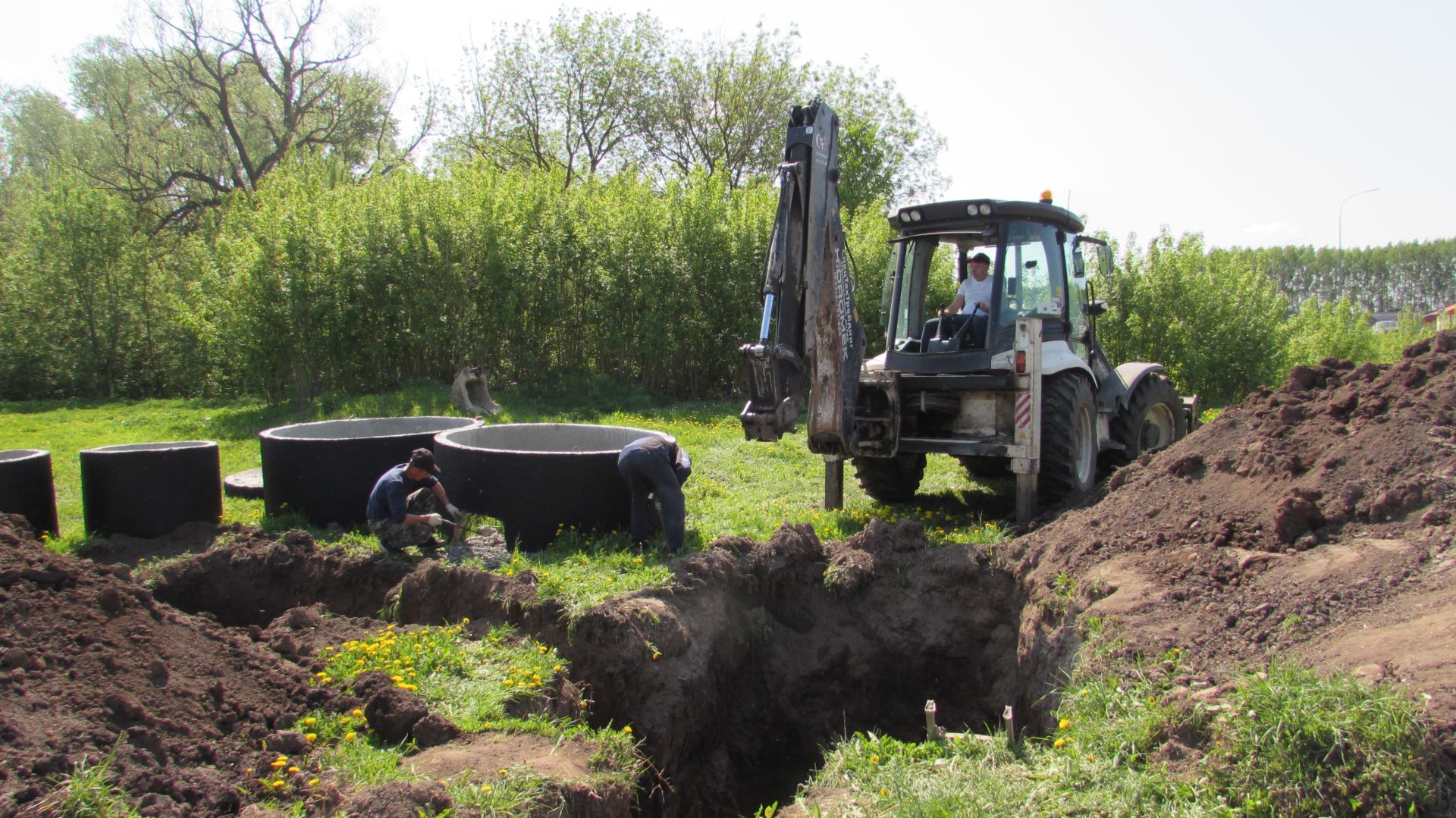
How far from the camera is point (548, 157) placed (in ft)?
97.3

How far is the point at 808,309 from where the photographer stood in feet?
23.9

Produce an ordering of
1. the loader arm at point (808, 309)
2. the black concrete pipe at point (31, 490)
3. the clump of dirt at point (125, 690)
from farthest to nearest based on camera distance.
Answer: the black concrete pipe at point (31, 490), the loader arm at point (808, 309), the clump of dirt at point (125, 690)

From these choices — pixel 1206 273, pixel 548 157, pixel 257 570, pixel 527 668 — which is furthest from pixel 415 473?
pixel 548 157

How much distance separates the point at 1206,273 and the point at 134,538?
19.2 m

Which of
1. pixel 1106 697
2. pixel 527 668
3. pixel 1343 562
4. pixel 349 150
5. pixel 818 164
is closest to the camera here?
pixel 1106 697

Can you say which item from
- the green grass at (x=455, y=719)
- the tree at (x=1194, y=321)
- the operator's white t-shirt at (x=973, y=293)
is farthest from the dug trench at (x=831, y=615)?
the tree at (x=1194, y=321)

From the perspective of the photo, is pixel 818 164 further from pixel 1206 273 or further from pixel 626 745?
pixel 1206 273

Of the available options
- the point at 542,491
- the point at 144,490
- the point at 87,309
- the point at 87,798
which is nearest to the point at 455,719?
the point at 87,798

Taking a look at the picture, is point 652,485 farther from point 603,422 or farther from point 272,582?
point 603,422

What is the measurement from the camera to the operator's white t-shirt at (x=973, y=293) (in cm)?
823

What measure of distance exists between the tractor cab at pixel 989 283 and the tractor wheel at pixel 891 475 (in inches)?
39.7

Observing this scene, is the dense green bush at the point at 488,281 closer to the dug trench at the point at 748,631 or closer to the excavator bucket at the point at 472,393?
the excavator bucket at the point at 472,393

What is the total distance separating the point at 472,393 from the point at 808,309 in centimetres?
994

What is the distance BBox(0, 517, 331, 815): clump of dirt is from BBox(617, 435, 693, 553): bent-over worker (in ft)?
8.78
